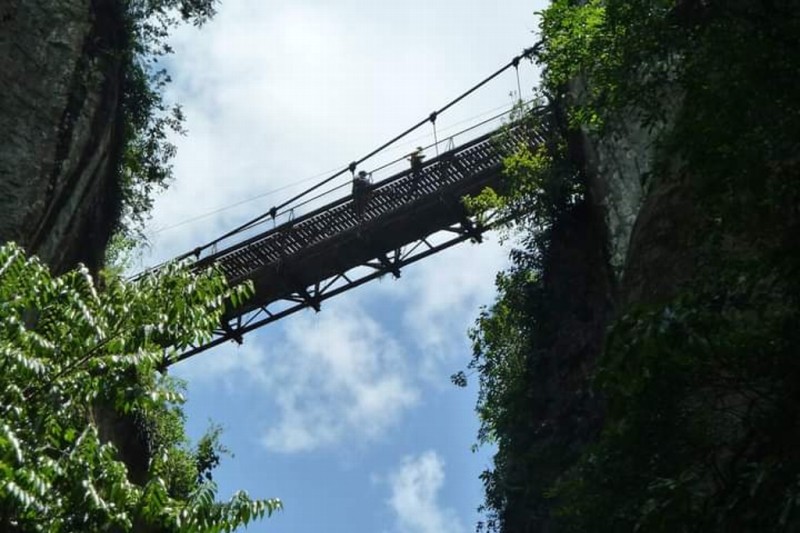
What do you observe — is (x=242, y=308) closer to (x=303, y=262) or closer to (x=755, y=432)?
(x=303, y=262)

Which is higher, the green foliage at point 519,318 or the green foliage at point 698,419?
the green foliage at point 519,318

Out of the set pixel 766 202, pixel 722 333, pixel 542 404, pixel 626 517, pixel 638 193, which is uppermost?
pixel 638 193

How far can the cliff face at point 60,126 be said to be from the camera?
14.7 metres

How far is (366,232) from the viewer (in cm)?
2180

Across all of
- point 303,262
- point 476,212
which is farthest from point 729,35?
point 303,262

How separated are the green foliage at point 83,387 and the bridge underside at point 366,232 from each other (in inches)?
482

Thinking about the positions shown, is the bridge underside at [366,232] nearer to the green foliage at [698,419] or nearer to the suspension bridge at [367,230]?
the suspension bridge at [367,230]

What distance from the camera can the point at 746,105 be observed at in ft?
22.0

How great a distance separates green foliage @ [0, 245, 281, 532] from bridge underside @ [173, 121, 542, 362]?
482 inches

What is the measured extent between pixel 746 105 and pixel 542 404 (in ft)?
35.7

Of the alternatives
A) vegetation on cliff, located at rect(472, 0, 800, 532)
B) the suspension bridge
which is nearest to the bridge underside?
the suspension bridge

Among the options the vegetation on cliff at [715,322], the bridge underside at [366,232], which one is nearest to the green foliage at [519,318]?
the bridge underside at [366,232]

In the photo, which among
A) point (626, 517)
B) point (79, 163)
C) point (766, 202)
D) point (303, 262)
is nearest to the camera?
point (766, 202)

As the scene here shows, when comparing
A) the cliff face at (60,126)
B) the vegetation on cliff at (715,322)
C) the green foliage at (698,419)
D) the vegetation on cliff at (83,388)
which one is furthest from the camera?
the cliff face at (60,126)
